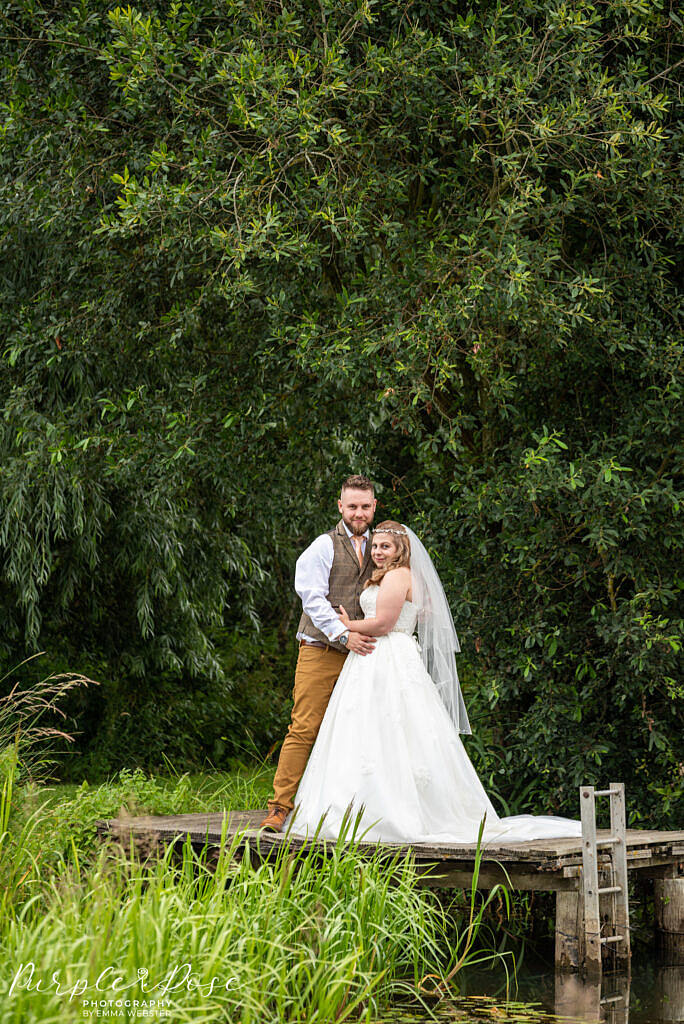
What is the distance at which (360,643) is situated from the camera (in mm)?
7023

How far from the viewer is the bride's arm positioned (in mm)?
6973

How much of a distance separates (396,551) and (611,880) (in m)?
2.16

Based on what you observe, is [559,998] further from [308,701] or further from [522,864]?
[308,701]

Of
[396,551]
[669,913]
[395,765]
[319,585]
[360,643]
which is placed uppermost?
[396,551]

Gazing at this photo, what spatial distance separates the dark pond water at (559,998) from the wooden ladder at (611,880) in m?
0.17

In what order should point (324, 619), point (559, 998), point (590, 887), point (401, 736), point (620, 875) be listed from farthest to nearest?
1. point (324, 619)
2. point (401, 736)
3. point (620, 875)
4. point (590, 887)
5. point (559, 998)

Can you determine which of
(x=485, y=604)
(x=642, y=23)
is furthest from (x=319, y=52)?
(x=485, y=604)

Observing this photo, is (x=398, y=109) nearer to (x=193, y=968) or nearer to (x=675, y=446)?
(x=675, y=446)

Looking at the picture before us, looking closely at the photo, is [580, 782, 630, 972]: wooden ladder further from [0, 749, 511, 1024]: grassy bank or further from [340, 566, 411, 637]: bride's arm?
[340, 566, 411, 637]: bride's arm

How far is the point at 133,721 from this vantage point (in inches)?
570

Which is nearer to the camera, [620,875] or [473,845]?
[473,845]

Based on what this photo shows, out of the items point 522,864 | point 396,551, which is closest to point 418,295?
point 396,551

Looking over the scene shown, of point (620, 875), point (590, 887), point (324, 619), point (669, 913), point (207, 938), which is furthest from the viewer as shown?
point (669, 913)

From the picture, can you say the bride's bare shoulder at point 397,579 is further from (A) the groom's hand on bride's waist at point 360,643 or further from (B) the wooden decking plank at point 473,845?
(B) the wooden decking plank at point 473,845
